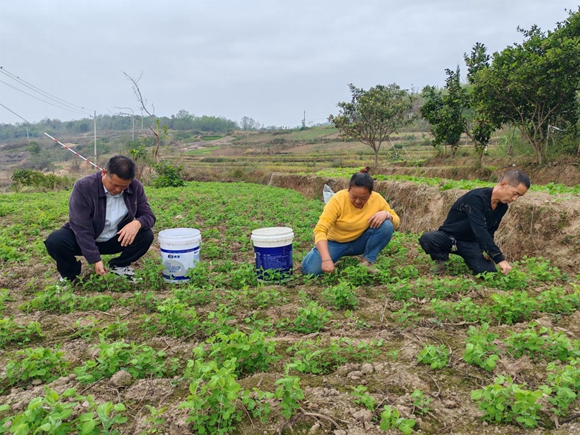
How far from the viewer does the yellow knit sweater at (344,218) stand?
4523 millimetres

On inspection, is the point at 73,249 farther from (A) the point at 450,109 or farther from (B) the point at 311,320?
(A) the point at 450,109

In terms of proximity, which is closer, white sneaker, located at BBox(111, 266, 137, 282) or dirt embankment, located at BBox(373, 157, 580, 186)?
white sneaker, located at BBox(111, 266, 137, 282)

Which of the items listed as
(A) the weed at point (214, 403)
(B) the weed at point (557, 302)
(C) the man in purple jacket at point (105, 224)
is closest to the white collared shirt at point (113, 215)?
(C) the man in purple jacket at point (105, 224)

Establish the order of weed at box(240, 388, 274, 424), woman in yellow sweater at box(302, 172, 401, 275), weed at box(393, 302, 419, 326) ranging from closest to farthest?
weed at box(240, 388, 274, 424), weed at box(393, 302, 419, 326), woman in yellow sweater at box(302, 172, 401, 275)

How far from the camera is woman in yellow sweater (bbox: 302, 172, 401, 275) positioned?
177 inches

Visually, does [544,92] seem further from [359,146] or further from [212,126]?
[212,126]

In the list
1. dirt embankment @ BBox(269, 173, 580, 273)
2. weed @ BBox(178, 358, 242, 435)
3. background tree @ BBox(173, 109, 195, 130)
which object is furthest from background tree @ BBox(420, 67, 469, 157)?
background tree @ BBox(173, 109, 195, 130)

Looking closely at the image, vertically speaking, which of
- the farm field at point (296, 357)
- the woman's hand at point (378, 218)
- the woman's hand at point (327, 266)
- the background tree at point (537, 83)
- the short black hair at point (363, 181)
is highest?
the background tree at point (537, 83)

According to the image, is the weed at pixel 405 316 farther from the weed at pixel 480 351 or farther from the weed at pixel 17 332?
the weed at pixel 17 332

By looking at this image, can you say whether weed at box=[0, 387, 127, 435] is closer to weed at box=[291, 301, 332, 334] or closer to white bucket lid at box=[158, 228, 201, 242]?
weed at box=[291, 301, 332, 334]

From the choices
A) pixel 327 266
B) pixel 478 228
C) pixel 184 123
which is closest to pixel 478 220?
pixel 478 228

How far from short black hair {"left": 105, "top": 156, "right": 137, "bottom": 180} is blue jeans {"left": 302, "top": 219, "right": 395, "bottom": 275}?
2.16 metres

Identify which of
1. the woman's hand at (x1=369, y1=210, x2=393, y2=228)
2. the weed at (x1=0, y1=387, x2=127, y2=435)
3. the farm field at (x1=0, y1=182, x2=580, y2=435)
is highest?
the woman's hand at (x1=369, y1=210, x2=393, y2=228)

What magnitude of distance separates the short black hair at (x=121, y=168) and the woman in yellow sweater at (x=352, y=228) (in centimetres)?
201
